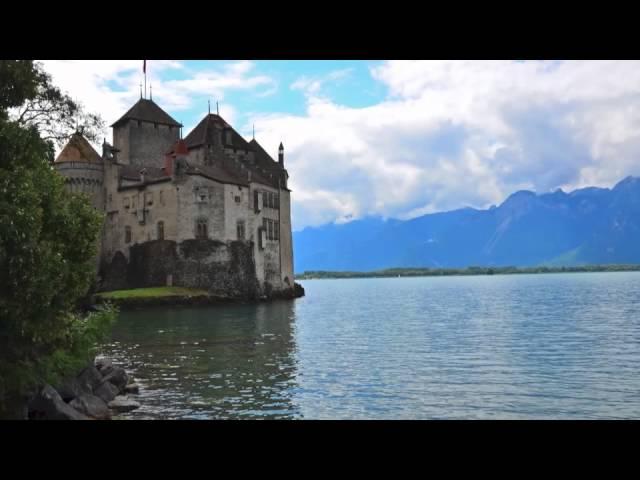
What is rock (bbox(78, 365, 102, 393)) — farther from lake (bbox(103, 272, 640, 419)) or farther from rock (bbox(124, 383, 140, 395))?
lake (bbox(103, 272, 640, 419))

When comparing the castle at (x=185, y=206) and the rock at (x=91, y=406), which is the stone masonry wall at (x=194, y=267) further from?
the rock at (x=91, y=406)

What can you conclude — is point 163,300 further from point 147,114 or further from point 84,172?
point 147,114

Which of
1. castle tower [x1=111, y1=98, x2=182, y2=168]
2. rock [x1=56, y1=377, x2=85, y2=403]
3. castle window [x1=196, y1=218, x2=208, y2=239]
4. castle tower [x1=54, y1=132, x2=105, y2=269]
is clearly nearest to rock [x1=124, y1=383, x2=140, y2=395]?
rock [x1=56, y1=377, x2=85, y2=403]

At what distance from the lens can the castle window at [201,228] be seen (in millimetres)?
77938

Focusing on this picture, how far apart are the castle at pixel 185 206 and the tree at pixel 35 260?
58.4m

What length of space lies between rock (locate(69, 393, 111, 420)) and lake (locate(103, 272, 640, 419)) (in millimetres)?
798

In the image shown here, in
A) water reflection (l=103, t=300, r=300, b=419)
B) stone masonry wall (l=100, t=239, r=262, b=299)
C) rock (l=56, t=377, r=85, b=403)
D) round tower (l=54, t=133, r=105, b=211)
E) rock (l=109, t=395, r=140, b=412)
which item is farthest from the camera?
round tower (l=54, t=133, r=105, b=211)

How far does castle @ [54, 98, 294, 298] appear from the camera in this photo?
77.6 metres

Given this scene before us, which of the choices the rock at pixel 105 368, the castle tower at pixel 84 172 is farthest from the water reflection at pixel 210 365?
the castle tower at pixel 84 172

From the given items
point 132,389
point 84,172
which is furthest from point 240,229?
point 132,389

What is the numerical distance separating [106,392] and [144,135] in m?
76.1
